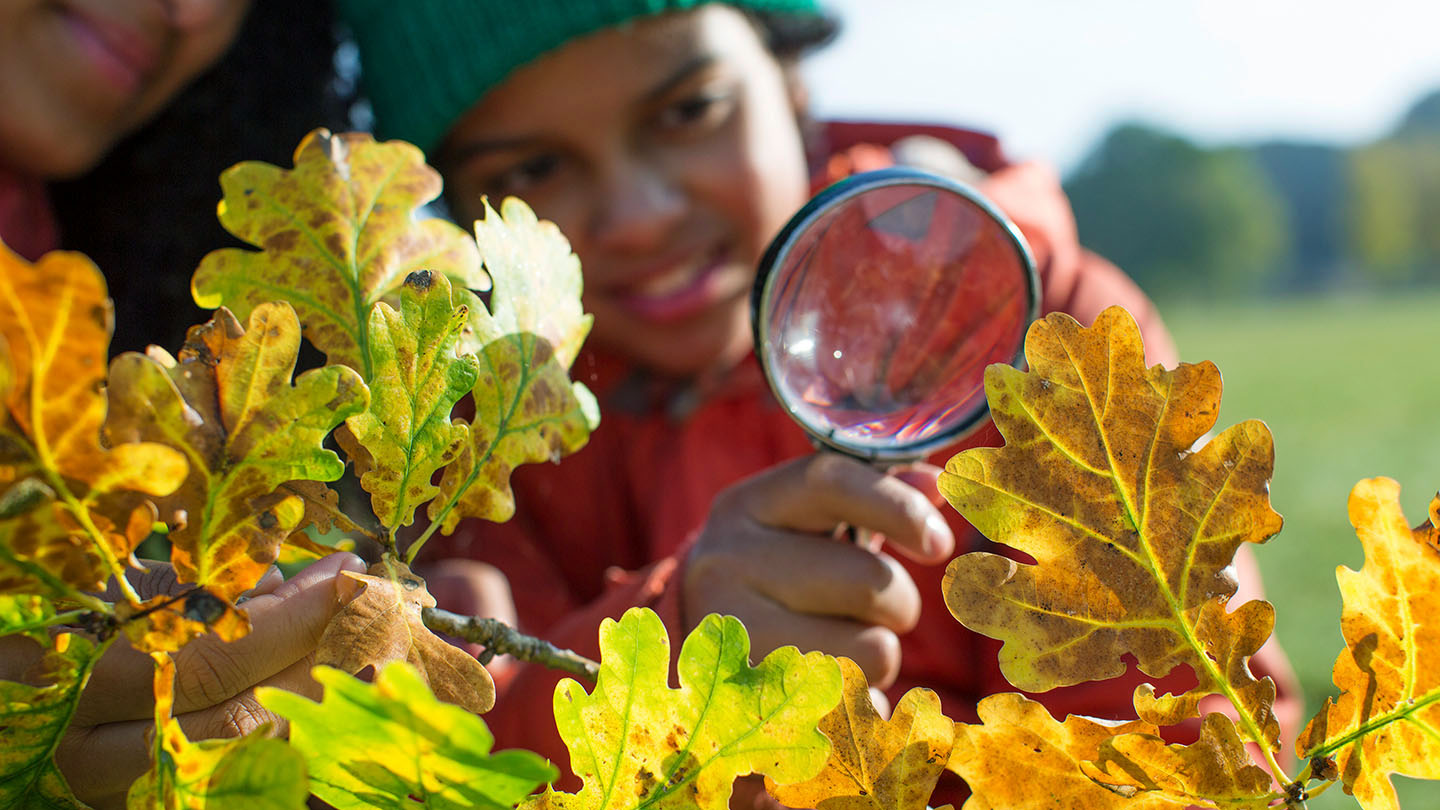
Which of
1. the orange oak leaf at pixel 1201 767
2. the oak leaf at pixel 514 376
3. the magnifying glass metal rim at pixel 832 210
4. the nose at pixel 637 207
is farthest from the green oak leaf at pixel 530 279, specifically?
the nose at pixel 637 207

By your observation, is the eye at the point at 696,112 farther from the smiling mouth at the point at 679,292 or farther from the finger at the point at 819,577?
the finger at the point at 819,577

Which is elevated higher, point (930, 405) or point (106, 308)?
point (106, 308)

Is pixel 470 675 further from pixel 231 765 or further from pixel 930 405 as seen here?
pixel 930 405

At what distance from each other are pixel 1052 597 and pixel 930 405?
0.69ft

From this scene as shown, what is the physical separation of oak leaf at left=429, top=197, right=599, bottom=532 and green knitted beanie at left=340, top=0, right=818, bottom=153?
3.45 ft

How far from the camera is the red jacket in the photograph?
1.42 metres

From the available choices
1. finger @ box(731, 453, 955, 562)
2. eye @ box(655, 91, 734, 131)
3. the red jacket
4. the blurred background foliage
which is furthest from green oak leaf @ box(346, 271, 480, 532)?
the blurred background foliage

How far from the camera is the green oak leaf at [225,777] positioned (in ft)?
0.79

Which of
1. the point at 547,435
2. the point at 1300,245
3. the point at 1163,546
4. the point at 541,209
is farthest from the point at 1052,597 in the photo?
the point at 1300,245

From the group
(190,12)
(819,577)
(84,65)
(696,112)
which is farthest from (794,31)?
(819,577)

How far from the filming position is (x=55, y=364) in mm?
238

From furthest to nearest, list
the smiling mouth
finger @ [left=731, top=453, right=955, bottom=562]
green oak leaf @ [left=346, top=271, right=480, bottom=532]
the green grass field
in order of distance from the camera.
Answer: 1. the green grass field
2. the smiling mouth
3. finger @ [left=731, top=453, right=955, bottom=562]
4. green oak leaf @ [left=346, top=271, right=480, bottom=532]

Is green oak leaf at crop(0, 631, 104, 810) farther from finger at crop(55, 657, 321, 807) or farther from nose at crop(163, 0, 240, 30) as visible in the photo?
nose at crop(163, 0, 240, 30)

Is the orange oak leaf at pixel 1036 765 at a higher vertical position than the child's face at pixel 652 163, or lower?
higher
